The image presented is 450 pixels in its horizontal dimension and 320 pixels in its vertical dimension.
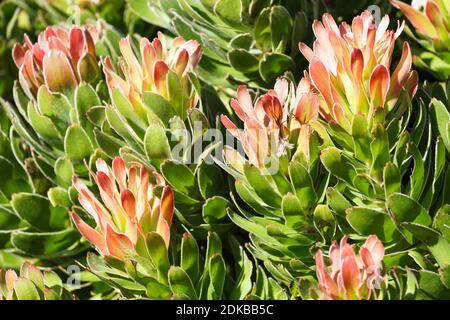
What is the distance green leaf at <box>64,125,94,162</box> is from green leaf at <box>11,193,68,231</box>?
104 millimetres

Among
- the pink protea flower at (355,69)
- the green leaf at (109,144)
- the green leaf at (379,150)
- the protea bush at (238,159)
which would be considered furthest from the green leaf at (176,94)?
the green leaf at (379,150)

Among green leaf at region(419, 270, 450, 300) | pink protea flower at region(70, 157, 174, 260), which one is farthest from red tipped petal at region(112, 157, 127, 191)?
green leaf at region(419, 270, 450, 300)

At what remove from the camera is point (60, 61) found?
1.34m

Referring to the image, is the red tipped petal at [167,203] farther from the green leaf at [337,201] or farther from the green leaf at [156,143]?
the green leaf at [337,201]

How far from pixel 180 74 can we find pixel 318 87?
0.25 meters

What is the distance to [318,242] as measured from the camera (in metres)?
1.17

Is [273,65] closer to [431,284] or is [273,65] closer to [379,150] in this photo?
[379,150]

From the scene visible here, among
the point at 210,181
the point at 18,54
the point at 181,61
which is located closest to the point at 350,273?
the point at 210,181

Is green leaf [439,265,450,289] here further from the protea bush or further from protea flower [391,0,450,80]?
protea flower [391,0,450,80]

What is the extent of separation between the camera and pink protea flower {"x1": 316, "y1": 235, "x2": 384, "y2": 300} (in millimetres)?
958

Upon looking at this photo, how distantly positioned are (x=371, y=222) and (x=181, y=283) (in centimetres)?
29

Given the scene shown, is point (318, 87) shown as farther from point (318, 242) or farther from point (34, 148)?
point (34, 148)
